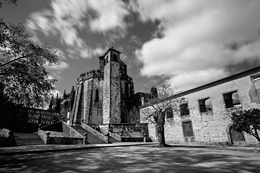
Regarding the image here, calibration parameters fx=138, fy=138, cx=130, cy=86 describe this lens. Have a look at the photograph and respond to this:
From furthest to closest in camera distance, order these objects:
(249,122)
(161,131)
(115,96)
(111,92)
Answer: (115,96), (111,92), (161,131), (249,122)

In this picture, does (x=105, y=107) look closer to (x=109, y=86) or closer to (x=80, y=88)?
(x=109, y=86)

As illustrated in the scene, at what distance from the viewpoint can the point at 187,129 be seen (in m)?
16.0

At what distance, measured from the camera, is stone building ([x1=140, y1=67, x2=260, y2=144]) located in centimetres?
1188

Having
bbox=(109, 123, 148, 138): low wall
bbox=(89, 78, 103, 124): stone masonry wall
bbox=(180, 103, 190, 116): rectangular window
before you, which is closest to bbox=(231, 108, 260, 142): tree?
bbox=(180, 103, 190, 116): rectangular window

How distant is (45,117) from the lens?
23469 mm

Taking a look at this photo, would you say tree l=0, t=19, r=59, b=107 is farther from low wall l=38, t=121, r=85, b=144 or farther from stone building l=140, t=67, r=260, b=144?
stone building l=140, t=67, r=260, b=144

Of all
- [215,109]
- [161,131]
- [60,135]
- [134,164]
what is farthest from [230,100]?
[60,135]

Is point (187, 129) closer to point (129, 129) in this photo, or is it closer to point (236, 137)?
point (236, 137)

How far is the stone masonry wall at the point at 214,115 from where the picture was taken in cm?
1205

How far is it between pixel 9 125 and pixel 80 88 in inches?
850

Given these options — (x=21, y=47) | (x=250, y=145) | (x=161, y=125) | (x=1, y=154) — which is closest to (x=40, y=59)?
(x=21, y=47)

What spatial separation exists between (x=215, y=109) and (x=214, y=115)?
0.61 meters

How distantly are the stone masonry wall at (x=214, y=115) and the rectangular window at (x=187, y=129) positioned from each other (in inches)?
14.0

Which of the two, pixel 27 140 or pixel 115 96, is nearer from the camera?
pixel 27 140
